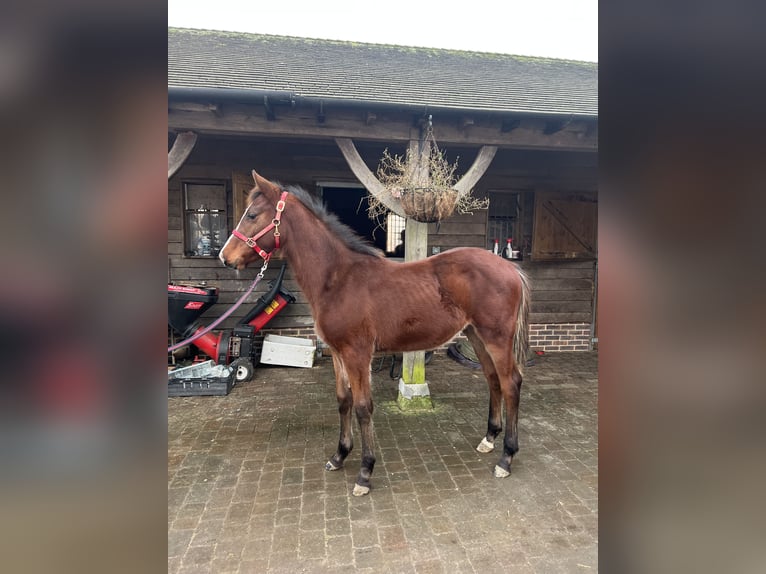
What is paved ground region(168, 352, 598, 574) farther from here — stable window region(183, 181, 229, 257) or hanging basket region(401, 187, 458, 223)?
stable window region(183, 181, 229, 257)

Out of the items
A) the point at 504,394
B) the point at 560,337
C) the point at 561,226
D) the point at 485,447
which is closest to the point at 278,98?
the point at 504,394

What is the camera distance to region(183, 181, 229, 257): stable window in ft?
17.6

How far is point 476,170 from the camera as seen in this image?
373cm

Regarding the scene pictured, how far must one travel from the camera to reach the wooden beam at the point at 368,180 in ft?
11.7

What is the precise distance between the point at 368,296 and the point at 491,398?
1.44m

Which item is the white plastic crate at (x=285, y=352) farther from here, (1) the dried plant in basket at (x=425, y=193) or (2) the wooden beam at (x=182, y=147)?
(1) the dried plant in basket at (x=425, y=193)

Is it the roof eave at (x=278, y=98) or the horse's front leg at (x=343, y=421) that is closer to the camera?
the horse's front leg at (x=343, y=421)

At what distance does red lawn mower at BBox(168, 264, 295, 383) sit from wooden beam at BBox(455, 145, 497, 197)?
2650 millimetres

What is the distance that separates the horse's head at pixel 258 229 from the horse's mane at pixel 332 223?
0.16 meters

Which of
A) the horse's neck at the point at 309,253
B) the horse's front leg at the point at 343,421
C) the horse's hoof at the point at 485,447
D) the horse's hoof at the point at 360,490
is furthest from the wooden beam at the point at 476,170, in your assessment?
the horse's hoof at the point at 360,490

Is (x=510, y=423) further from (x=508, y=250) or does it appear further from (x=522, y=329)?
(x=508, y=250)
